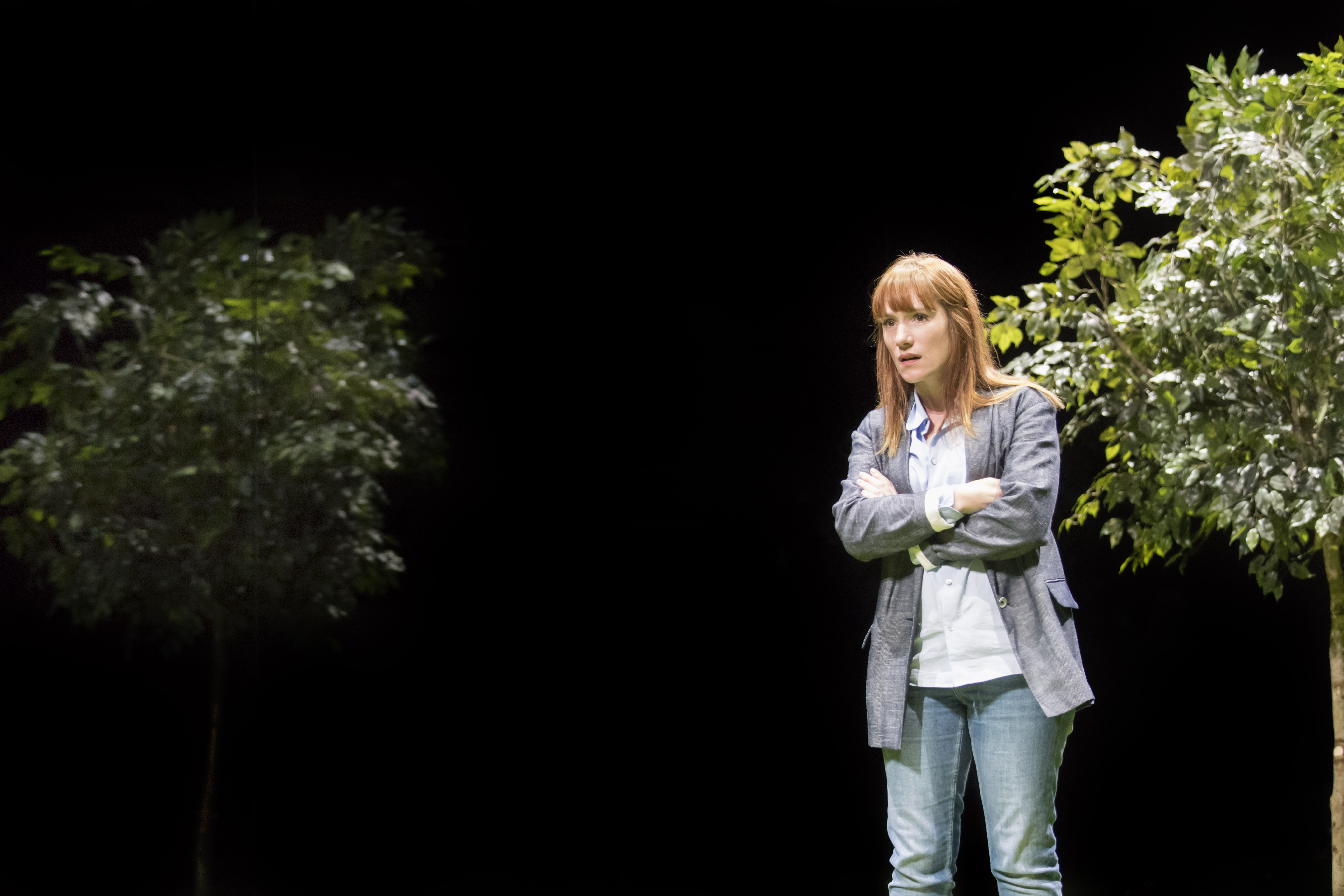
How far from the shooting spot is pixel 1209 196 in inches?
89.9

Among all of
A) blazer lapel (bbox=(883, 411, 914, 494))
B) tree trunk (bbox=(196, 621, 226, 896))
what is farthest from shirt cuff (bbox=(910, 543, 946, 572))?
tree trunk (bbox=(196, 621, 226, 896))

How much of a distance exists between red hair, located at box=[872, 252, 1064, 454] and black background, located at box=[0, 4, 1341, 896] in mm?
766

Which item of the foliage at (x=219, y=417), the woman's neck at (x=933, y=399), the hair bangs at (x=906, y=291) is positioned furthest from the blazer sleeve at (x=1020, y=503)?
the foliage at (x=219, y=417)

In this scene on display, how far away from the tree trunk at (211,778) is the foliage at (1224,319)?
2156 mm

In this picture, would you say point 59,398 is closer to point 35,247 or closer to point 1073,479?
point 35,247

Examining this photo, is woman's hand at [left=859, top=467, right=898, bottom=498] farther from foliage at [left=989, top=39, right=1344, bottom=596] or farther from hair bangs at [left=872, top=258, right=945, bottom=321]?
foliage at [left=989, top=39, right=1344, bottom=596]

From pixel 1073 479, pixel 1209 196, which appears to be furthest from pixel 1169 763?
pixel 1209 196

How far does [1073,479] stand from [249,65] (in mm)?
2419

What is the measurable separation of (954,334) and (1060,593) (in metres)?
0.49

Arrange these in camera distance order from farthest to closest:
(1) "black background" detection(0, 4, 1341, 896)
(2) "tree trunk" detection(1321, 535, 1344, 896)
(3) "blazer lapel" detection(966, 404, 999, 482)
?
(1) "black background" detection(0, 4, 1341, 896), (2) "tree trunk" detection(1321, 535, 1344, 896), (3) "blazer lapel" detection(966, 404, 999, 482)

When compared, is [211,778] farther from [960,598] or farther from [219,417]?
[960,598]

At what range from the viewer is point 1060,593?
189cm

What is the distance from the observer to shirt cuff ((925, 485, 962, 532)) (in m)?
1.86

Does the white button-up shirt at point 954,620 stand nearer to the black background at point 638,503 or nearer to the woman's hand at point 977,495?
the woman's hand at point 977,495
